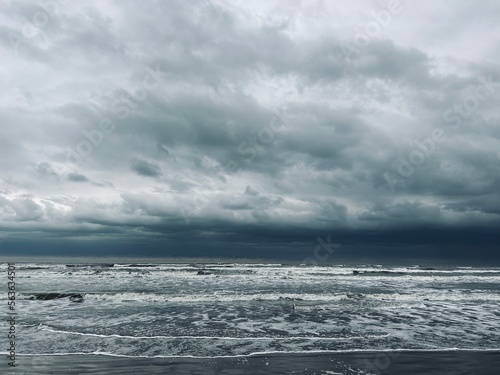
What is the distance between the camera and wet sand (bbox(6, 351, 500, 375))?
418 inches

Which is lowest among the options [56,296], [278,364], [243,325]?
[56,296]

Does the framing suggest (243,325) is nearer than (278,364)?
No

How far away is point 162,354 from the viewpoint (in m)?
12.4

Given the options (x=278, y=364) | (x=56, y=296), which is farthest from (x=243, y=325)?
(x=56, y=296)

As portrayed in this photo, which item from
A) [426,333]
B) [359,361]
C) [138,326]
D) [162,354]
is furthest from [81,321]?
[426,333]

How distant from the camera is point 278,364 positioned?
1133 cm

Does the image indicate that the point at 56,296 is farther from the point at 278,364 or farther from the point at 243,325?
the point at 278,364

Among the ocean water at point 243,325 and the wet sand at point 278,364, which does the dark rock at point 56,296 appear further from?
the wet sand at point 278,364

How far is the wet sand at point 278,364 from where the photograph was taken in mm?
10625

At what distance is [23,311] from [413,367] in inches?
845

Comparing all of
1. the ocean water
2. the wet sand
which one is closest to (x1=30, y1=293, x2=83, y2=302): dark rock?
the ocean water

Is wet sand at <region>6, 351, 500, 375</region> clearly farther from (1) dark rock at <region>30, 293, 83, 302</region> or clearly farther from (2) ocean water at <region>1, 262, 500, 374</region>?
(1) dark rock at <region>30, 293, 83, 302</region>

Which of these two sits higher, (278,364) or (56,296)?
(278,364)

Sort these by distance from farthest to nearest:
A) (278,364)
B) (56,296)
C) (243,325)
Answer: (56,296) → (243,325) → (278,364)
